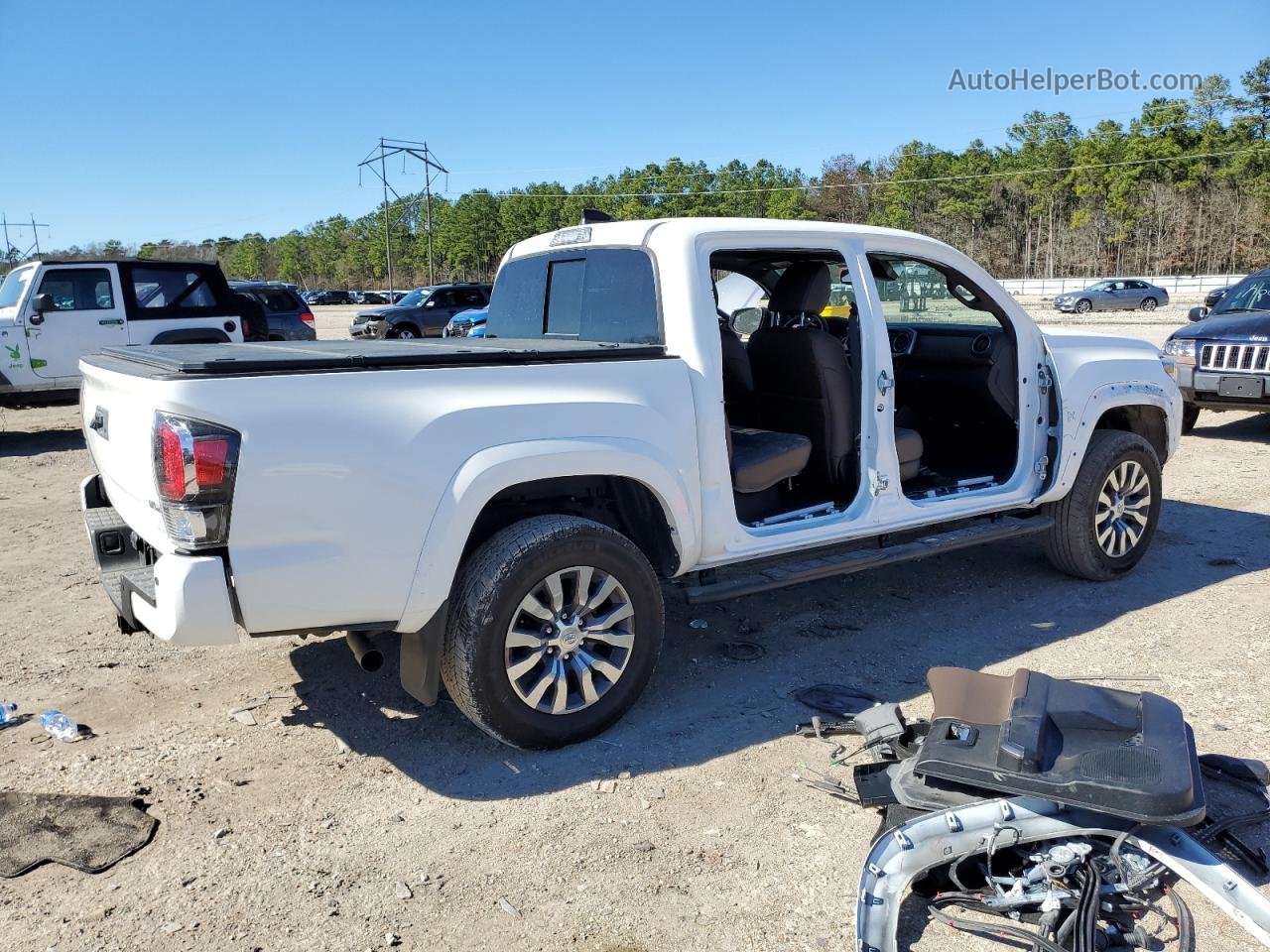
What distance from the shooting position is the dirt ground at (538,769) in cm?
271

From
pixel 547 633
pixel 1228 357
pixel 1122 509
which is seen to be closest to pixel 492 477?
pixel 547 633

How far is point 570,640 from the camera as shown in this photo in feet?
11.6

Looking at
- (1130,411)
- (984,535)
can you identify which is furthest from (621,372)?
(1130,411)

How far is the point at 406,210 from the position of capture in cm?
10444

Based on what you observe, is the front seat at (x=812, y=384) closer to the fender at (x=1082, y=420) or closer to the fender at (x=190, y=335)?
the fender at (x=1082, y=420)

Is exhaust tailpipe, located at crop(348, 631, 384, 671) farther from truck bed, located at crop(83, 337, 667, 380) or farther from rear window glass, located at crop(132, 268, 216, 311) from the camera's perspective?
rear window glass, located at crop(132, 268, 216, 311)

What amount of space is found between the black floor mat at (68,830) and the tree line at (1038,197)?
54587mm

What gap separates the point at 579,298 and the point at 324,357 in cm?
160

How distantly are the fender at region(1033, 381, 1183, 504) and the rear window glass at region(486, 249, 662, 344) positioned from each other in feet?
8.30

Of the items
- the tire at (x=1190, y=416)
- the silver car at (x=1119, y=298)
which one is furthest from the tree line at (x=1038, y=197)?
the tire at (x=1190, y=416)

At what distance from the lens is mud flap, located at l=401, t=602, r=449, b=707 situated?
341cm

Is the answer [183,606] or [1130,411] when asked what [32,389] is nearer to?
[183,606]

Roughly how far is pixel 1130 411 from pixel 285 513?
4.98m

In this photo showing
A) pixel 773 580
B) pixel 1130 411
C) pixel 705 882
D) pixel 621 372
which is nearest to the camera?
pixel 705 882
